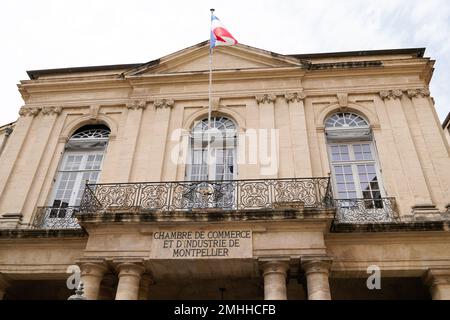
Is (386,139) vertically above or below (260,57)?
below

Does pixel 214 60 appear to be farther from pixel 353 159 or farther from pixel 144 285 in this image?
pixel 144 285

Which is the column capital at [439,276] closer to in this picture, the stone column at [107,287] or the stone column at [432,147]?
the stone column at [432,147]

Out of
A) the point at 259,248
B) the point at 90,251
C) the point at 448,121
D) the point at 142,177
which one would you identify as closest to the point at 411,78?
the point at 448,121

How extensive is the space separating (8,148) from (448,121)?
16788 millimetres

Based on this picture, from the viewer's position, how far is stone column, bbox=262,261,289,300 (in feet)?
26.5

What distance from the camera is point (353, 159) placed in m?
11.5

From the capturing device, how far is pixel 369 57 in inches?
524

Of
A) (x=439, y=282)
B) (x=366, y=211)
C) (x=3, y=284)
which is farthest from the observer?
(x=366, y=211)

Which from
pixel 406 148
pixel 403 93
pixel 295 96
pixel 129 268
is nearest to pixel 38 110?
pixel 129 268

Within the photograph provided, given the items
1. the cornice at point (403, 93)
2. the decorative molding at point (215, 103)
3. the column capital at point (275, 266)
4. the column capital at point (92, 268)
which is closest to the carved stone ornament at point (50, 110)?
the decorative molding at point (215, 103)

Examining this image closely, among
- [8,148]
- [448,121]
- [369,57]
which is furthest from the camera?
[448,121]

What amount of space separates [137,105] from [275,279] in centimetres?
731

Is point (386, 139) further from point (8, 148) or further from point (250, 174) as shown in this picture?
point (8, 148)

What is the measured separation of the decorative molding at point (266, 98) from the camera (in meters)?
12.5
